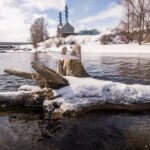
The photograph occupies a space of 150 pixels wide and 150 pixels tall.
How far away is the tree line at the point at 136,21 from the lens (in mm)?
32094

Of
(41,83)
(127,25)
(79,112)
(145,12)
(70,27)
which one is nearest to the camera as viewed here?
(79,112)

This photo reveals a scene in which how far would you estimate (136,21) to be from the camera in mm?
34219

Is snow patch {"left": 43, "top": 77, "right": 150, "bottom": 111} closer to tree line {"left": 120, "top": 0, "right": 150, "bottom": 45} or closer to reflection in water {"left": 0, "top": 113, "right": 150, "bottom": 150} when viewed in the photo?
reflection in water {"left": 0, "top": 113, "right": 150, "bottom": 150}

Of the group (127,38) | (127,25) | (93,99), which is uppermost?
(127,25)

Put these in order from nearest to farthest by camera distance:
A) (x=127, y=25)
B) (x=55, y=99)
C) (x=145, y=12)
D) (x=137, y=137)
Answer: (x=137, y=137) → (x=55, y=99) → (x=145, y=12) → (x=127, y=25)

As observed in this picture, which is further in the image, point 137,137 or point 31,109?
point 31,109

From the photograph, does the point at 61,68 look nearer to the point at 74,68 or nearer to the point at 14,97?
the point at 74,68

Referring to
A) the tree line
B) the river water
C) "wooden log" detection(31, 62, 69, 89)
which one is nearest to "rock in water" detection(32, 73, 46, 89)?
"wooden log" detection(31, 62, 69, 89)

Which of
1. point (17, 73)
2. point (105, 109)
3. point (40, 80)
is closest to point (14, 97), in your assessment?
point (40, 80)

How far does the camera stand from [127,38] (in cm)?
3731

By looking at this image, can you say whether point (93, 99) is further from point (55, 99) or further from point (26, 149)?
point (26, 149)

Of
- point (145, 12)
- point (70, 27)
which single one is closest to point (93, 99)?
point (145, 12)

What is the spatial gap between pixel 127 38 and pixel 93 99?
35903mm

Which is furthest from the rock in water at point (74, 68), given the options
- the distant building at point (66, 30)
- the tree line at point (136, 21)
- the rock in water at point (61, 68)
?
the distant building at point (66, 30)
